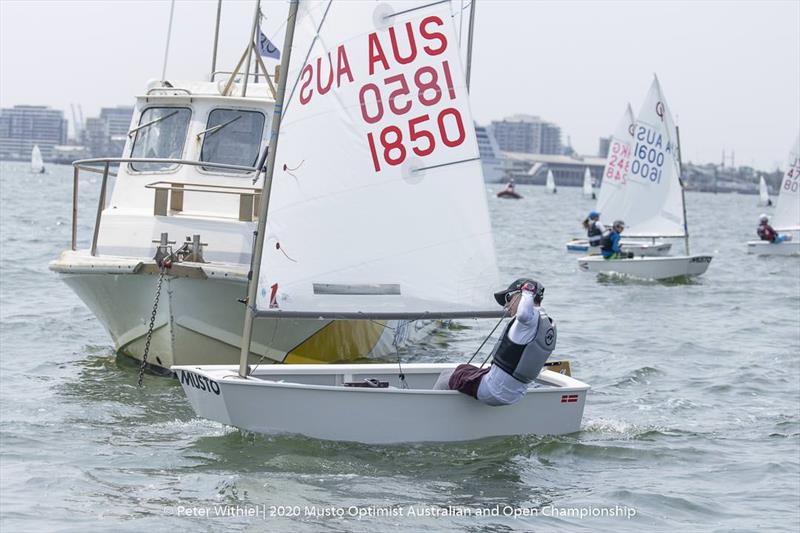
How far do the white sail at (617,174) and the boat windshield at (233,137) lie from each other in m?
22.9

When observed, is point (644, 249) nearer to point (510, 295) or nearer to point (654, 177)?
point (654, 177)

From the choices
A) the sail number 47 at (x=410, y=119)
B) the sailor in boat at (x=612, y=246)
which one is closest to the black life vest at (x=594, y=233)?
the sailor in boat at (x=612, y=246)

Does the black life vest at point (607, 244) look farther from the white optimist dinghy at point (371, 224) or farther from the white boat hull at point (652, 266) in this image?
the white optimist dinghy at point (371, 224)

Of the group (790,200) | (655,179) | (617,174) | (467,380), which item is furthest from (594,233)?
(467,380)

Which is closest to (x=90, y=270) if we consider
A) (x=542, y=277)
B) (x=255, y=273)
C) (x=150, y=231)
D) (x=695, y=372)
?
(x=150, y=231)

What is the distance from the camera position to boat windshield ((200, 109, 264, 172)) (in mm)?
15422

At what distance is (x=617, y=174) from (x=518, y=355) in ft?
103

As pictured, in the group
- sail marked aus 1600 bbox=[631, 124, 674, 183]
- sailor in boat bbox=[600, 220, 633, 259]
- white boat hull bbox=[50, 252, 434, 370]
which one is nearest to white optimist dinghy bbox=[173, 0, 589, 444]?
white boat hull bbox=[50, 252, 434, 370]

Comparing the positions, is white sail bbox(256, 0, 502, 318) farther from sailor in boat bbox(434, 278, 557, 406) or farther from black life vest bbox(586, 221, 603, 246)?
black life vest bbox(586, 221, 603, 246)

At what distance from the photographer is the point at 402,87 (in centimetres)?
1118

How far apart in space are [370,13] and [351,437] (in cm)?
369

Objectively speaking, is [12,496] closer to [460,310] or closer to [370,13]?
[460,310]

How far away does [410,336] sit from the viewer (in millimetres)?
18203

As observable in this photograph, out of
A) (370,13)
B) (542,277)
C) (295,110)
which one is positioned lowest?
(542,277)
